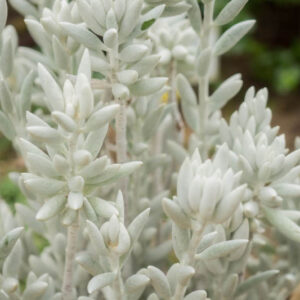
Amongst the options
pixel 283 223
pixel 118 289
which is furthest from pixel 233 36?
pixel 118 289

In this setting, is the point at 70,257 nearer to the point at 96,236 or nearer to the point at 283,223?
the point at 96,236

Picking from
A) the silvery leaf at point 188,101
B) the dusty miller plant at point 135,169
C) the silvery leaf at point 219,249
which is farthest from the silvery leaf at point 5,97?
the silvery leaf at point 219,249

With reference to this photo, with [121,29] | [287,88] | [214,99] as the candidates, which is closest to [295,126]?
[287,88]

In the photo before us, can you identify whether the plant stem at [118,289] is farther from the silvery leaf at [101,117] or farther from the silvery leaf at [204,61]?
the silvery leaf at [204,61]

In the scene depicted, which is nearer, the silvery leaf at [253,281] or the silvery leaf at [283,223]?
the silvery leaf at [283,223]

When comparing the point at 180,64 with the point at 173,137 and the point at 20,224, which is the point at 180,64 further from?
the point at 20,224

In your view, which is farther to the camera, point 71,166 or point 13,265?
point 13,265

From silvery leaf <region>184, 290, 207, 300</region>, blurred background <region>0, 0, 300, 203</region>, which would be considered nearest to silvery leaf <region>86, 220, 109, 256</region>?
silvery leaf <region>184, 290, 207, 300</region>
